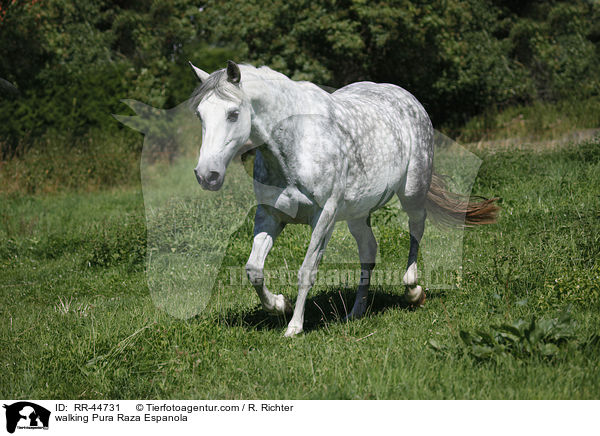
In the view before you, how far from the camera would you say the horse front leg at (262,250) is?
14.0 feet

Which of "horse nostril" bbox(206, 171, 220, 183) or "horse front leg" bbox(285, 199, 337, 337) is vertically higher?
"horse nostril" bbox(206, 171, 220, 183)

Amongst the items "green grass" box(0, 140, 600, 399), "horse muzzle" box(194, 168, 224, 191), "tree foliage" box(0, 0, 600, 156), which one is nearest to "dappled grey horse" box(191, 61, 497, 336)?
"horse muzzle" box(194, 168, 224, 191)

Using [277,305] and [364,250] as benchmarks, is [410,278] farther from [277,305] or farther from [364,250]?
[277,305]

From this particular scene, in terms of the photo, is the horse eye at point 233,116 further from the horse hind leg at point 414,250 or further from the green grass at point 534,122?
the green grass at point 534,122

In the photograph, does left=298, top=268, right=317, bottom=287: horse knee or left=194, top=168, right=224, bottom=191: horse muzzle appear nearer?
left=194, top=168, right=224, bottom=191: horse muzzle

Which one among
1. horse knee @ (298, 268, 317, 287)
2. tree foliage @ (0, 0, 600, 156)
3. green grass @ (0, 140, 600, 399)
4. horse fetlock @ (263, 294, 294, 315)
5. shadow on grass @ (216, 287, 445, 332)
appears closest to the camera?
green grass @ (0, 140, 600, 399)

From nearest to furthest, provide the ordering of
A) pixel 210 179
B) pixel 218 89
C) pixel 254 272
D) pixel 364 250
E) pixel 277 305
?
pixel 210 179 → pixel 218 89 → pixel 254 272 → pixel 277 305 → pixel 364 250

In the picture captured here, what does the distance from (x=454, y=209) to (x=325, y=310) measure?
5.58 ft

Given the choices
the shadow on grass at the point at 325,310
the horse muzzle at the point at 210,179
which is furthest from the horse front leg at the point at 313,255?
the horse muzzle at the point at 210,179

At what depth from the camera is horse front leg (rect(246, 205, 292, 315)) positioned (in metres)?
4.28

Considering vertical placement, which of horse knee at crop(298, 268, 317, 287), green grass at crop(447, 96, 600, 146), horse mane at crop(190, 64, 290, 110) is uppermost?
horse mane at crop(190, 64, 290, 110)

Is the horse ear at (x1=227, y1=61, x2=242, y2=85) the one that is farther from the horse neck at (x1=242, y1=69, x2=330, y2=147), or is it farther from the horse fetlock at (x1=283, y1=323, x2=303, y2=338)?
the horse fetlock at (x1=283, y1=323, x2=303, y2=338)

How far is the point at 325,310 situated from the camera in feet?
17.7
